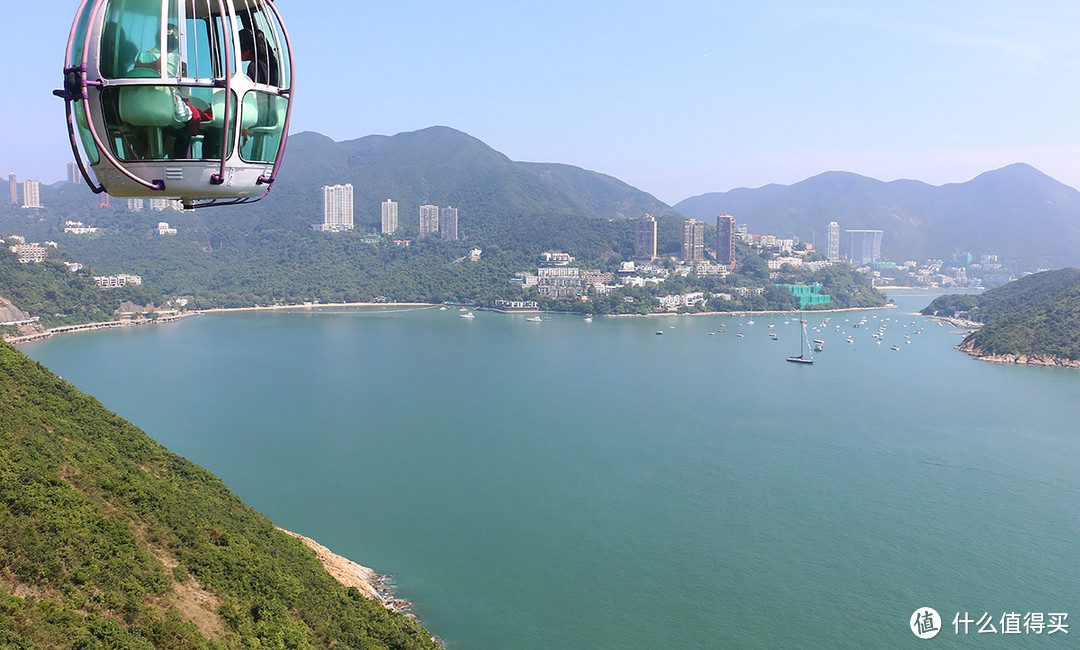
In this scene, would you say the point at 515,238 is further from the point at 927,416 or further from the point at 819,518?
the point at 819,518

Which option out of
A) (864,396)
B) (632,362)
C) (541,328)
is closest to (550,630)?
(864,396)

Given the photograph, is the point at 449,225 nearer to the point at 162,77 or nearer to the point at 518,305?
the point at 518,305

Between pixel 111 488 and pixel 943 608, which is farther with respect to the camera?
pixel 943 608

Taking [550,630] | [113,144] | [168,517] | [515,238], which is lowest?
[550,630]

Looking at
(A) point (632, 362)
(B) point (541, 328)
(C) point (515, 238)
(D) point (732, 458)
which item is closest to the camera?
(D) point (732, 458)

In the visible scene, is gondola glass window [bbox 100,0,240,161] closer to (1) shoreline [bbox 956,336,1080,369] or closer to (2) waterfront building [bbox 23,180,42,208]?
(1) shoreline [bbox 956,336,1080,369]

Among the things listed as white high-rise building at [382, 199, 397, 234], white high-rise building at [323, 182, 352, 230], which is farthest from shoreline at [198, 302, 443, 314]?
white high-rise building at [382, 199, 397, 234]

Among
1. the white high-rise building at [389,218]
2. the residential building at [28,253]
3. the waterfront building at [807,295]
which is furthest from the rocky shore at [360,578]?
the white high-rise building at [389,218]
